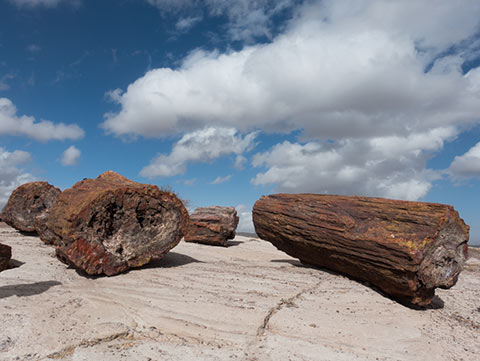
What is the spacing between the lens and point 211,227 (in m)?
13.1

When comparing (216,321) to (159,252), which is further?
(159,252)

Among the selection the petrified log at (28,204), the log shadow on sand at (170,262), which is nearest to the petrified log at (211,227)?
the log shadow on sand at (170,262)

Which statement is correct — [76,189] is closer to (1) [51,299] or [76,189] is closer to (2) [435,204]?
(1) [51,299]

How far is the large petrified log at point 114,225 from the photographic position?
6.32 meters

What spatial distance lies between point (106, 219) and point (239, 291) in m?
2.94

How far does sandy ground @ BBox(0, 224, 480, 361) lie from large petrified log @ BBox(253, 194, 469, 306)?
378mm

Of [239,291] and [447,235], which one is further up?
[447,235]

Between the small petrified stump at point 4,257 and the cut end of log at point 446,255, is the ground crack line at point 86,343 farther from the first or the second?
the cut end of log at point 446,255

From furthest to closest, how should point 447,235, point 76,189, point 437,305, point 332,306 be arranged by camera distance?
point 76,189
point 437,305
point 447,235
point 332,306

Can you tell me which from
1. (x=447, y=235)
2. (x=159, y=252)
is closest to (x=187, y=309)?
(x=159, y=252)

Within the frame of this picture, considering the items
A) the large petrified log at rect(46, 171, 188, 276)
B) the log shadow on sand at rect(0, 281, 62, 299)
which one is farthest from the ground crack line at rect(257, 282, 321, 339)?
the log shadow on sand at rect(0, 281, 62, 299)

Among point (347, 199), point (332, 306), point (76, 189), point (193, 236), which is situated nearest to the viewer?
point (332, 306)

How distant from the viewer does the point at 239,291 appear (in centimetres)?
568

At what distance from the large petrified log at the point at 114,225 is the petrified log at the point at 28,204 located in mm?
5824
